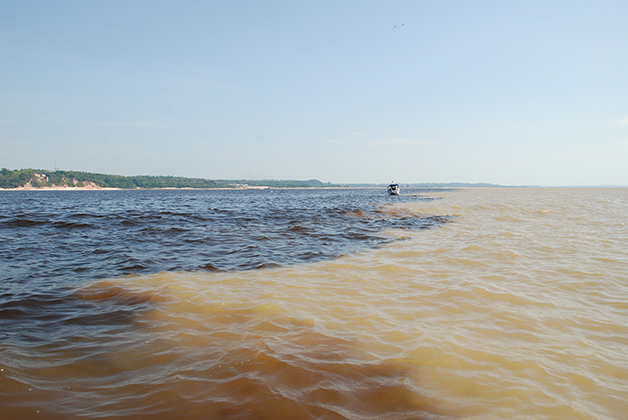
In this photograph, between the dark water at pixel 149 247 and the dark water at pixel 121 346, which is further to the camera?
the dark water at pixel 149 247

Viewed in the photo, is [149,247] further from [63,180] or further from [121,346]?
[63,180]

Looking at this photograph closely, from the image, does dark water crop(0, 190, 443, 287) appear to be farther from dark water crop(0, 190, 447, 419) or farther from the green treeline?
the green treeline

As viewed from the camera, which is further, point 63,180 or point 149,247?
point 63,180

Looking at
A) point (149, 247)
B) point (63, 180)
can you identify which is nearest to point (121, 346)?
point (149, 247)

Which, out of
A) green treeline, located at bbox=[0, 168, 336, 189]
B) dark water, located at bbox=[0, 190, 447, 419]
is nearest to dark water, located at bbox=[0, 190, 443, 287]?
dark water, located at bbox=[0, 190, 447, 419]

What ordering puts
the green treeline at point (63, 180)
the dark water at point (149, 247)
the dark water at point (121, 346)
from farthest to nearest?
the green treeline at point (63, 180) < the dark water at point (149, 247) < the dark water at point (121, 346)

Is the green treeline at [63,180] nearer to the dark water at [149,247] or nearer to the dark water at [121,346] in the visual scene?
the dark water at [149,247]

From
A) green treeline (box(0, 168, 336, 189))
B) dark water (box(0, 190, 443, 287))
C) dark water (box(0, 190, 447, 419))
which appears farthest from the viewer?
green treeline (box(0, 168, 336, 189))

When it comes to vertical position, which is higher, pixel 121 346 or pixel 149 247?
pixel 121 346

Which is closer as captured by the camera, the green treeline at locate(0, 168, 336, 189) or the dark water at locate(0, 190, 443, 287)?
the dark water at locate(0, 190, 443, 287)

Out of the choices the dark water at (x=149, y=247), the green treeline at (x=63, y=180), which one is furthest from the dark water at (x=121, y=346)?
the green treeline at (x=63, y=180)

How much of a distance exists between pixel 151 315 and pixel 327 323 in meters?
2.62

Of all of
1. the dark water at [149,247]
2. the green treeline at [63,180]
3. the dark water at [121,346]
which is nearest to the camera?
the dark water at [121,346]

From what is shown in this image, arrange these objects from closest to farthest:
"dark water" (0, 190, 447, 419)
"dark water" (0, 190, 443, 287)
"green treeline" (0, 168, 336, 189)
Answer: "dark water" (0, 190, 447, 419), "dark water" (0, 190, 443, 287), "green treeline" (0, 168, 336, 189)
